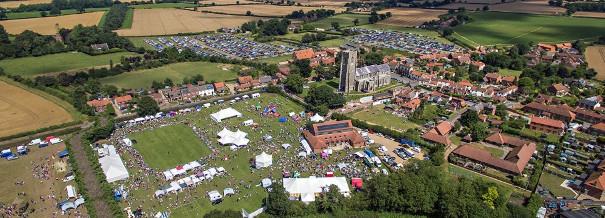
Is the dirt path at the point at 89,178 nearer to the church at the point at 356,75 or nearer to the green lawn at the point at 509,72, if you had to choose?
the church at the point at 356,75

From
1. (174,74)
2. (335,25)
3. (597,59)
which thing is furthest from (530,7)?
(174,74)

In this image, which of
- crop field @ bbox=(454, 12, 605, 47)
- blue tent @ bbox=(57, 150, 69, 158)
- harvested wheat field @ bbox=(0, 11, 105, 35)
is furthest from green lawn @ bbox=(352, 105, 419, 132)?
harvested wheat field @ bbox=(0, 11, 105, 35)

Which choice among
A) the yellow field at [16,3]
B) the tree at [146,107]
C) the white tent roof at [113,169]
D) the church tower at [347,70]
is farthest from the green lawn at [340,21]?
the yellow field at [16,3]

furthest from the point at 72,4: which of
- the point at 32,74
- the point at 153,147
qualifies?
the point at 153,147

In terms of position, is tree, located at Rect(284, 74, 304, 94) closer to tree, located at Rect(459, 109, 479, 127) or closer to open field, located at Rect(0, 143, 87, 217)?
tree, located at Rect(459, 109, 479, 127)

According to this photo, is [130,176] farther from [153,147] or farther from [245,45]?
[245,45]

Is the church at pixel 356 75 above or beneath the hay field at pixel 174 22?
beneath
